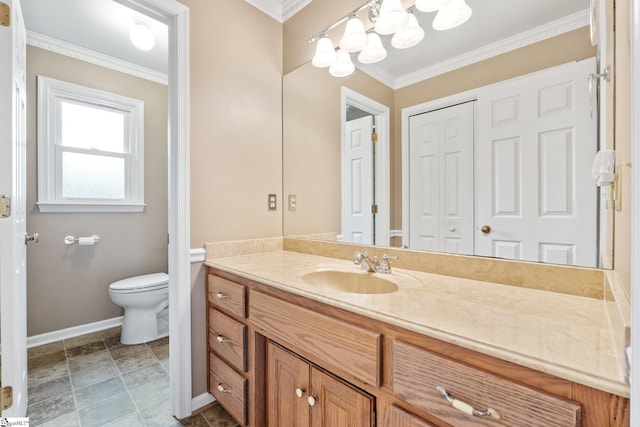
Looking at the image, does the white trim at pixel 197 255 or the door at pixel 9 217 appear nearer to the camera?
the door at pixel 9 217

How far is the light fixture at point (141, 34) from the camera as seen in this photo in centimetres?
187

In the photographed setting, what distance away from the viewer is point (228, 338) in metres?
1.32

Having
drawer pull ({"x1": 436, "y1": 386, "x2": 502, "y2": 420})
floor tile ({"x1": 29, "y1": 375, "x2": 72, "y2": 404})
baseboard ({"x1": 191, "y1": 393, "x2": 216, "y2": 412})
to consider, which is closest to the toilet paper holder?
floor tile ({"x1": 29, "y1": 375, "x2": 72, "y2": 404})

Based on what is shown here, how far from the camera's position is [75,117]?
2379mm

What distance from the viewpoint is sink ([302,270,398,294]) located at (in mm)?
1194

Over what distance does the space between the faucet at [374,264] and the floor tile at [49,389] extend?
6.12 feet

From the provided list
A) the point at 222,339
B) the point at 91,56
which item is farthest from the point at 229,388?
Result: the point at 91,56

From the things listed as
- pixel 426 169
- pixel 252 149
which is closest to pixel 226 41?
pixel 252 149

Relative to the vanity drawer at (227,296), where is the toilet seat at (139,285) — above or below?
below

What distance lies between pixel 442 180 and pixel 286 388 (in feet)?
3.46

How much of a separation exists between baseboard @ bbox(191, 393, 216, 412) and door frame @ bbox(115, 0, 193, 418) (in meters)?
0.02

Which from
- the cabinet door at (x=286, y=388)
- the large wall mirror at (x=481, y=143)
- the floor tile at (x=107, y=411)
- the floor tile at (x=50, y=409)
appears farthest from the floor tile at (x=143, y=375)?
the large wall mirror at (x=481, y=143)
